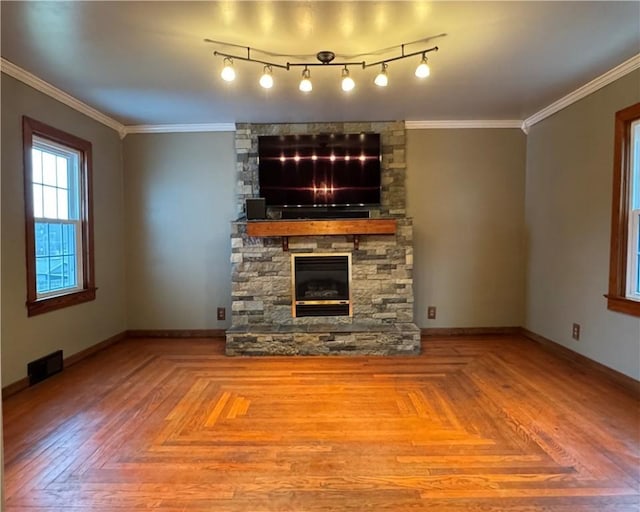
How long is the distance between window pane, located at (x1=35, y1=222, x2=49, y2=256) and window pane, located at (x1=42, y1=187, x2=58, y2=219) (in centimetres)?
10

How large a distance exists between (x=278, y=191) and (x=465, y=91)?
2.08 m

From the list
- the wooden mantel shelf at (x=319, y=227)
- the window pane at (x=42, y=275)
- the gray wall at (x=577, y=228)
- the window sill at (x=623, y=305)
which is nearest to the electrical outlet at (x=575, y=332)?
the gray wall at (x=577, y=228)

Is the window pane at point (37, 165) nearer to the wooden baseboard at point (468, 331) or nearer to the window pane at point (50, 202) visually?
the window pane at point (50, 202)

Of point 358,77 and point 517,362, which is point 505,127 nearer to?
point 358,77

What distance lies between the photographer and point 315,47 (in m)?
2.76

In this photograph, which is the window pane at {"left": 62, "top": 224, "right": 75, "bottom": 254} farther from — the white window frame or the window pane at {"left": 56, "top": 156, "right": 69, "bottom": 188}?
the window pane at {"left": 56, "top": 156, "right": 69, "bottom": 188}

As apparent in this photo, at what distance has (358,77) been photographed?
327 cm

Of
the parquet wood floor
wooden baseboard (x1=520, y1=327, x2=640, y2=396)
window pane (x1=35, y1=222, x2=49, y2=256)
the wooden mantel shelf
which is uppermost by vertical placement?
the wooden mantel shelf

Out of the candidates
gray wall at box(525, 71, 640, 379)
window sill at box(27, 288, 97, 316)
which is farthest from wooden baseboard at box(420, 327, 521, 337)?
window sill at box(27, 288, 97, 316)

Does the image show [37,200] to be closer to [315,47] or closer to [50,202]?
[50,202]

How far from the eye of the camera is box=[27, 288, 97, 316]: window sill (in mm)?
3285

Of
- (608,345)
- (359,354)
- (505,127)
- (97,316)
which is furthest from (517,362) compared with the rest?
(97,316)

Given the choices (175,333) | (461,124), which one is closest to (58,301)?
(175,333)

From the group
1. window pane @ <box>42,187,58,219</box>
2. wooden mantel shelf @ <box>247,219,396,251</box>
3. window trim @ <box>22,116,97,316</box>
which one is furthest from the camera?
wooden mantel shelf @ <box>247,219,396,251</box>
